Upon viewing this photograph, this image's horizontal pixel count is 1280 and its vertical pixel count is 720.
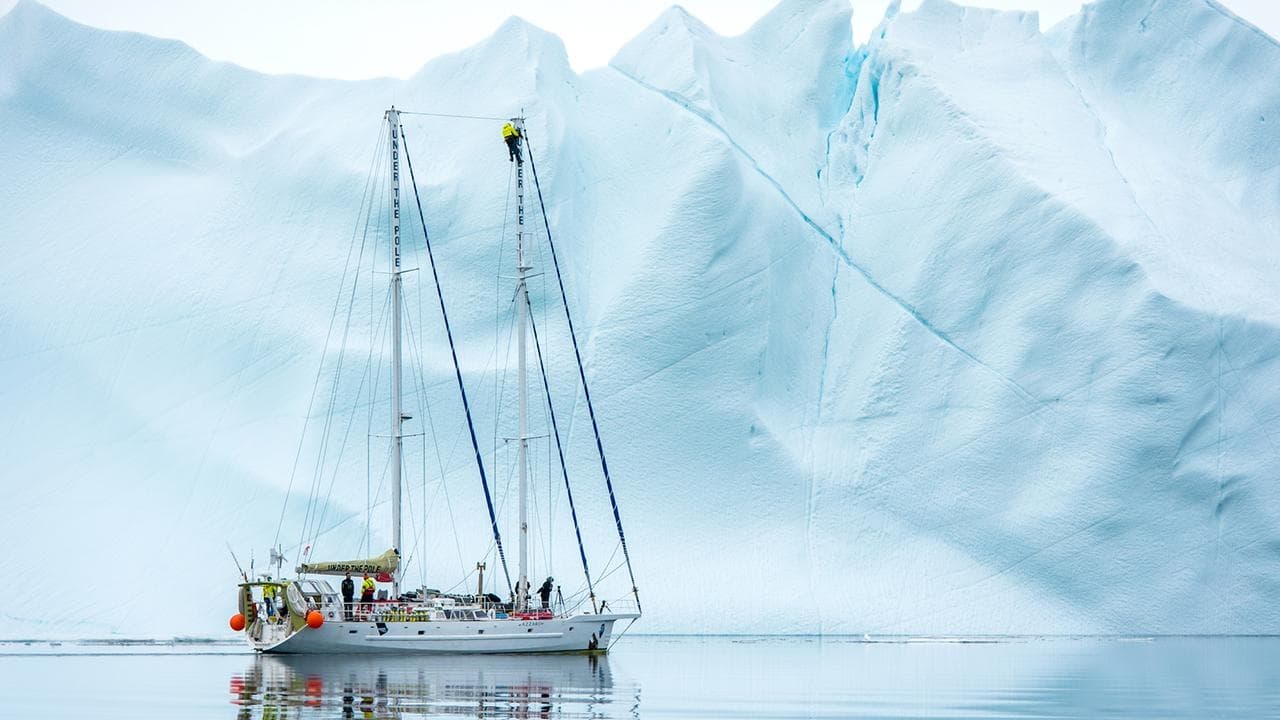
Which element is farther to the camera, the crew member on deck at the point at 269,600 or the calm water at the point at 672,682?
the crew member on deck at the point at 269,600

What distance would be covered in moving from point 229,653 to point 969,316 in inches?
564

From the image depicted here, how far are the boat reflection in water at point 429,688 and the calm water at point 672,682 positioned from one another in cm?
2

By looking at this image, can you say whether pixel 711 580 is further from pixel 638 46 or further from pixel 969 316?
pixel 638 46

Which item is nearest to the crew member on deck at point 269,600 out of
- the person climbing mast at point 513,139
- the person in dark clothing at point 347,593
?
the person in dark clothing at point 347,593

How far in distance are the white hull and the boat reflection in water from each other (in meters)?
0.24

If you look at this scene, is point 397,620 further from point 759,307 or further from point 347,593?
point 759,307

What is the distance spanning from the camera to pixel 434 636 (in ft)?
75.4

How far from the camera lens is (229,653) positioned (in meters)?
24.1

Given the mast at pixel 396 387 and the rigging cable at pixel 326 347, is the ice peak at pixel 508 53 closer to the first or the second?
the rigging cable at pixel 326 347

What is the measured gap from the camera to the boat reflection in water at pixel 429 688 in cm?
1423

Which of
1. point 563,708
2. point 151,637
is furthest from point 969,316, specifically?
point 563,708

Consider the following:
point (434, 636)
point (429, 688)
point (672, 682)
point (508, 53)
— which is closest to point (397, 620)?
point (434, 636)

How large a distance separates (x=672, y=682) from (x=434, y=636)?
5941mm

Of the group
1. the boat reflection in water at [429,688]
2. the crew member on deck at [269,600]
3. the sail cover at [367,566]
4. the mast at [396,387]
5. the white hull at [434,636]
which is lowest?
the boat reflection in water at [429,688]
